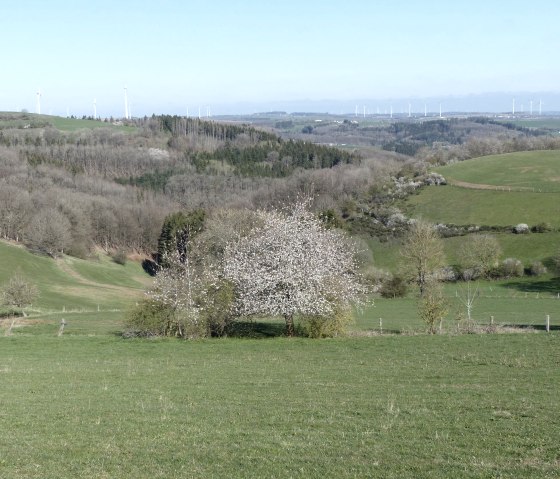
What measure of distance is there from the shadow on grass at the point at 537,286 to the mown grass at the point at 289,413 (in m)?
42.5

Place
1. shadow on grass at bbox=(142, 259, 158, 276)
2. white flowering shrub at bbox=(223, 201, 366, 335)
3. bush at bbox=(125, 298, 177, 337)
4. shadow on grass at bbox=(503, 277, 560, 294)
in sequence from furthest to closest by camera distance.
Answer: shadow on grass at bbox=(142, 259, 158, 276) < shadow on grass at bbox=(503, 277, 560, 294) < bush at bbox=(125, 298, 177, 337) < white flowering shrub at bbox=(223, 201, 366, 335)

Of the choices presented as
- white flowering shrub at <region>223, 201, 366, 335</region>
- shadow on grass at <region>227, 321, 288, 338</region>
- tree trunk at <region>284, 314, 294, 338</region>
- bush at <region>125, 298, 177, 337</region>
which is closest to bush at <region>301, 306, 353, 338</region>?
white flowering shrub at <region>223, 201, 366, 335</region>

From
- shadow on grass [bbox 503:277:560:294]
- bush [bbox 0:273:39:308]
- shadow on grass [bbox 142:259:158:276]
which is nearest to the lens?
bush [bbox 0:273:39:308]

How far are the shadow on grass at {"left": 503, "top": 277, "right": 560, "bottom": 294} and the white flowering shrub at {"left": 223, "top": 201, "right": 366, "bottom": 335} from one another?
124 ft

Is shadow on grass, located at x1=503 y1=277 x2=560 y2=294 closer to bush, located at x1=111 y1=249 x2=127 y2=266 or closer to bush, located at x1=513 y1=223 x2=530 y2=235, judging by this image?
bush, located at x1=513 y1=223 x2=530 y2=235

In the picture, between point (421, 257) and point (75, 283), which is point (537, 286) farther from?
point (75, 283)

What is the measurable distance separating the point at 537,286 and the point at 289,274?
44.4m

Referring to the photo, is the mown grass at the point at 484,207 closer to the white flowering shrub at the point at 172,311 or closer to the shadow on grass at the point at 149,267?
the shadow on grass at the point at 149,267

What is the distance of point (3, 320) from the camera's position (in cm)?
4847

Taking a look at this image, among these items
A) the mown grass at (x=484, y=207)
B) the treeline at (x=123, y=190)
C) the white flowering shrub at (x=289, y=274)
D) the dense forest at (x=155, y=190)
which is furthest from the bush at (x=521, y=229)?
the white flowering shrub at (x=289, y=274)

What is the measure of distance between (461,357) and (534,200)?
256 ft

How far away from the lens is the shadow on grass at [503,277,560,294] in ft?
225

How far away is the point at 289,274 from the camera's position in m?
35.4

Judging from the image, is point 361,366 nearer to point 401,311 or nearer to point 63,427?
point 63,427
